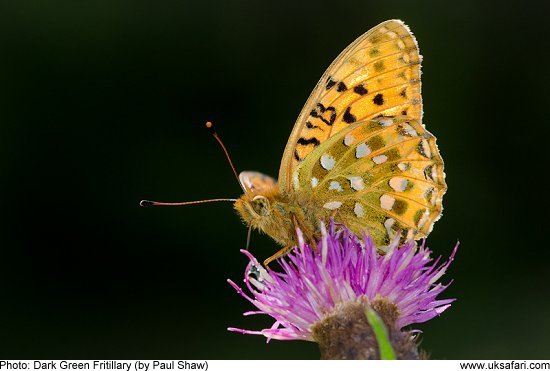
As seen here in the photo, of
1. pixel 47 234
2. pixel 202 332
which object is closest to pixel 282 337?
pixel 202 332

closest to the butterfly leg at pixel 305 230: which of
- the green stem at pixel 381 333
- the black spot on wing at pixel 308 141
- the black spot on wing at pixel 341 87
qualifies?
the black spot on wing at pixel 308 141

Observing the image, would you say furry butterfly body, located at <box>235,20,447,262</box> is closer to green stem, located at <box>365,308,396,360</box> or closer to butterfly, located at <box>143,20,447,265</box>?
butterfly, located at <box>143,20,447,265</box>

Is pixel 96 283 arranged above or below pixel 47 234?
below

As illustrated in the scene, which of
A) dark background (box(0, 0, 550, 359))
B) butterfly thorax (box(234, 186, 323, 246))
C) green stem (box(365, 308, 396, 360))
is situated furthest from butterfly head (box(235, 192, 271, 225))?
dark background (box(0, 0, 550, 359))

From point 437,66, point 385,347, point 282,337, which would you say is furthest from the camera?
point 437,66

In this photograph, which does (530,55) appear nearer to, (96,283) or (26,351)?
(96,283)

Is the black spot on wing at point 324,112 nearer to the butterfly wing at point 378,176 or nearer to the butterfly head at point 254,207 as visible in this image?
the butterfly wing at point 378,176
